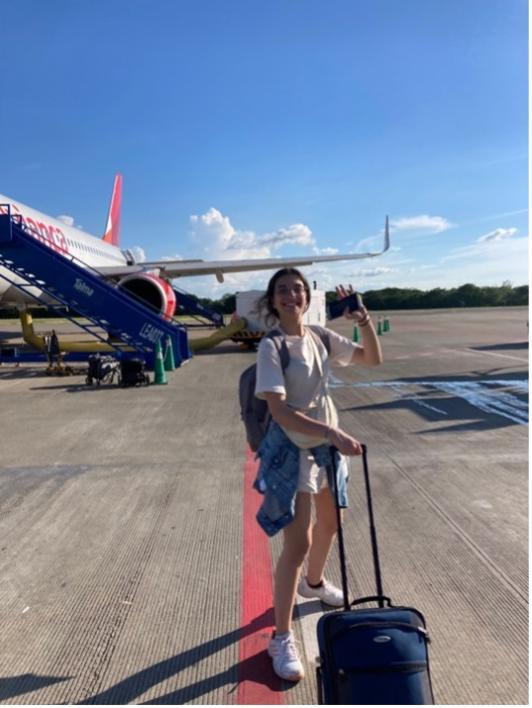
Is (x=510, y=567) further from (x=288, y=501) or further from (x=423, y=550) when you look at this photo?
(x=288, y=501)

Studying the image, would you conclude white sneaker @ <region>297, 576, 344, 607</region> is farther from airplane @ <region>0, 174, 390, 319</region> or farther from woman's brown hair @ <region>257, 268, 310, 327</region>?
airplane @ <region>0, 174, 390, 319</region>

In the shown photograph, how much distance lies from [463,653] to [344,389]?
7288 mm

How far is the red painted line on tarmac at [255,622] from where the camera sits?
7.84 ft

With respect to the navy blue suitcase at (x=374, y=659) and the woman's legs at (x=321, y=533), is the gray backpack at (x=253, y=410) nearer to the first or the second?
the woman's legs at (x=321, y=533)

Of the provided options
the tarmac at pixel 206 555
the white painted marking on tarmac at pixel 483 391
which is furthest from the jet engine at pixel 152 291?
the tarmac at pixel 206 555

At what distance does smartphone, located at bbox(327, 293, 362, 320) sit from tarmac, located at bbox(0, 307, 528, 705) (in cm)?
159

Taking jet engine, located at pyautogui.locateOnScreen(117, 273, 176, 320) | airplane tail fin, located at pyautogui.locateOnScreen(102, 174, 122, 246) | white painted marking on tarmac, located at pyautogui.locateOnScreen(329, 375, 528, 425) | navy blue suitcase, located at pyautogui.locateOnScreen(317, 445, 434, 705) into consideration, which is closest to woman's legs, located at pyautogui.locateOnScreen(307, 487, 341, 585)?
navy blue suitcase, located at pyautogui.locateOnScreen(317, 445, 434, 705)

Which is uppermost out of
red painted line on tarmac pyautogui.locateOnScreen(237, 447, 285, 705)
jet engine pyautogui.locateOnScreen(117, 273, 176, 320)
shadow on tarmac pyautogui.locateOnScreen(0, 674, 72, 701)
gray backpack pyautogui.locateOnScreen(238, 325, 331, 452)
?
jet engine pyautogui.locateOnScreen(117, 273, 176, 320)

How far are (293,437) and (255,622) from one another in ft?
3.58

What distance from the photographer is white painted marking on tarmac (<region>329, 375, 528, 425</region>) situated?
7.57 m

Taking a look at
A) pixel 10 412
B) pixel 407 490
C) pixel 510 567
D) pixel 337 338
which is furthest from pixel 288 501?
pixel 10 412

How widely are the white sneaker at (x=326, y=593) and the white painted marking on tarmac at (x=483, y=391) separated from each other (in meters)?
4.68

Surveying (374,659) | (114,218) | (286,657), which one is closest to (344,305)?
(374,659)

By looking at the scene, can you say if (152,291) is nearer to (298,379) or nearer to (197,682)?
(298,379)
